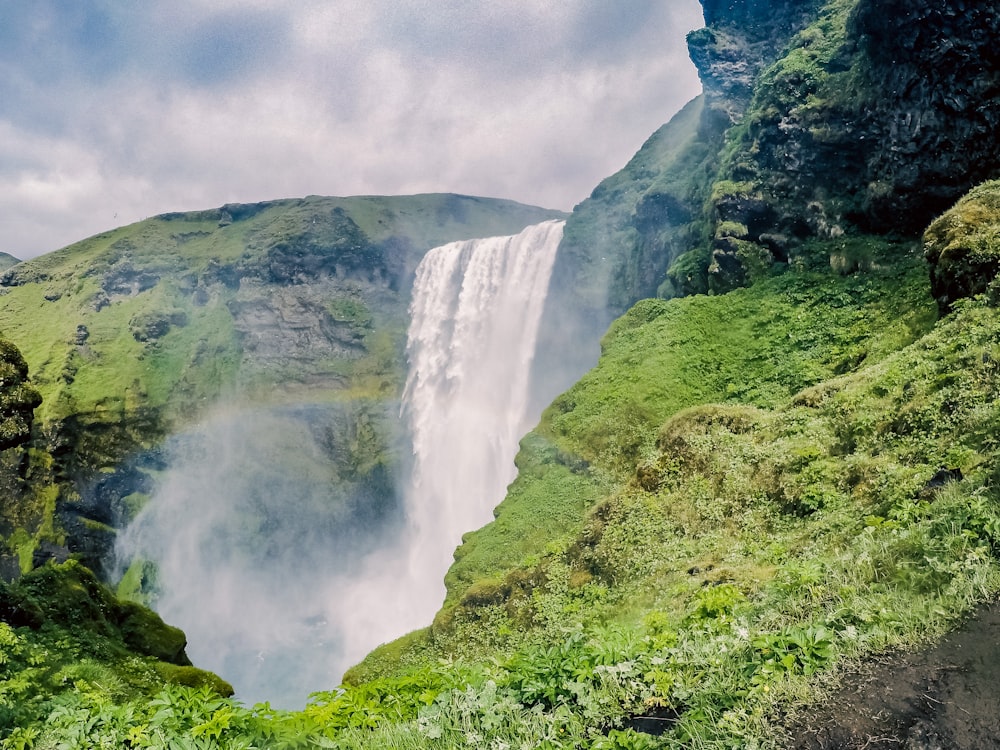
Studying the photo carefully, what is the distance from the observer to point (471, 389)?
163 ft

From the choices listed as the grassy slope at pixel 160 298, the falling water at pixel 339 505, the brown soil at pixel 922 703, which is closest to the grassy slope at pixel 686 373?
the brown soil at pixel 922 703

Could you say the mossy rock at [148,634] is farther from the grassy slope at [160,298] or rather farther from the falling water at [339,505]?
the grassy slope at [160,298]

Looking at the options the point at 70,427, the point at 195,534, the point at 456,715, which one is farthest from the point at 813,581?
the point at 70,427

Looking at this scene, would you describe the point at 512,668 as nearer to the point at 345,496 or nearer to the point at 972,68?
the point at 972,68

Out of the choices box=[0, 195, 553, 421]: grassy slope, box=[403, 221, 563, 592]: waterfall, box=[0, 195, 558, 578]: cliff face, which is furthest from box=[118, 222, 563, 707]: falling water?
box=[0, 195, 553, 421]: grassy slope

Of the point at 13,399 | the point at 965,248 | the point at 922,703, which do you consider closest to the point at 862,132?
the point at 965,248

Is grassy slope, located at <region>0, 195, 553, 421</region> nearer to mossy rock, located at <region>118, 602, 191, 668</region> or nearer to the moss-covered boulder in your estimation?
the moss-covered boulder

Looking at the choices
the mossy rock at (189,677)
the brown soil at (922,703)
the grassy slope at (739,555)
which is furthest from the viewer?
the mossy rock at (189,677)

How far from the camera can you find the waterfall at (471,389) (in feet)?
144

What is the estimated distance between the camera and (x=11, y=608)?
422 inches

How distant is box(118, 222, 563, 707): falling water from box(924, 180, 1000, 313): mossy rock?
95.4ft

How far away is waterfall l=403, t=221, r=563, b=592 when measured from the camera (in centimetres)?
4384

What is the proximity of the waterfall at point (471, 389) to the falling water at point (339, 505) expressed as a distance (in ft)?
0.49

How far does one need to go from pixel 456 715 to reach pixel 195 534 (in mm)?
72278
